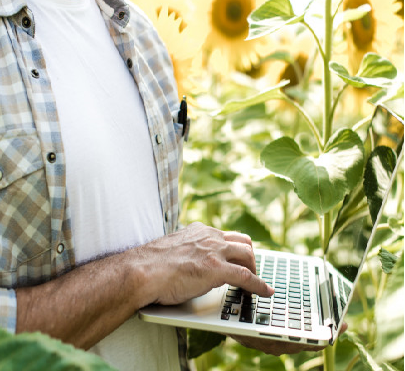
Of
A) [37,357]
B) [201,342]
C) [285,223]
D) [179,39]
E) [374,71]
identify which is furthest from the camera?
[285,223]

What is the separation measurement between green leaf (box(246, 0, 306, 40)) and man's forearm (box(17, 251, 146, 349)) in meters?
0.36

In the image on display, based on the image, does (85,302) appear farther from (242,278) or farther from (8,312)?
(242,278)

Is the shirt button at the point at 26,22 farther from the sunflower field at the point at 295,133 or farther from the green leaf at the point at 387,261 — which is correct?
the green leaf at the point at 387,261

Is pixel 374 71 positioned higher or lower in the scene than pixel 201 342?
higher

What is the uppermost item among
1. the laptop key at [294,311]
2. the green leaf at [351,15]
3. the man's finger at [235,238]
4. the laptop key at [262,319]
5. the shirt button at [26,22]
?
the shirt button at [26,22]

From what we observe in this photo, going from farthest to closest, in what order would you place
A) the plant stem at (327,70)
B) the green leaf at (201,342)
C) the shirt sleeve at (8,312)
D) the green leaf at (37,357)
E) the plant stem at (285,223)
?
1. the plant stem at (285,223)
2. the green leaf at (201,342)
3. the plant stem at (327,70)
4. the shirt sleeve at (8,312)
5. the green leaf at (37,357)

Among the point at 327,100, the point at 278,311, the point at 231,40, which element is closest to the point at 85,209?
the point at 278,311

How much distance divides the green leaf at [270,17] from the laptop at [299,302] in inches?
7.2

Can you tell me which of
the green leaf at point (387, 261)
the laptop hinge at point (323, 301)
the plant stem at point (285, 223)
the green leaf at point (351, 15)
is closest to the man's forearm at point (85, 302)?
the laptop hinge at point (323, 301)

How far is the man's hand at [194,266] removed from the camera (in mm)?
659

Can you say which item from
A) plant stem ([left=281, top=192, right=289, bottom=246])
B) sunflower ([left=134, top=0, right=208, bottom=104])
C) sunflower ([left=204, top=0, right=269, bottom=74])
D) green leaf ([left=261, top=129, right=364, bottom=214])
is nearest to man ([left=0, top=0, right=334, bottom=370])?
green leaf ([left=261, top=129, right=364, bottom=214])

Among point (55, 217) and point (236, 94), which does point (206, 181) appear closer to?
point (236, 94)

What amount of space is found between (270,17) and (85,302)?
0.46m

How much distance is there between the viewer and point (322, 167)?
74 cm
